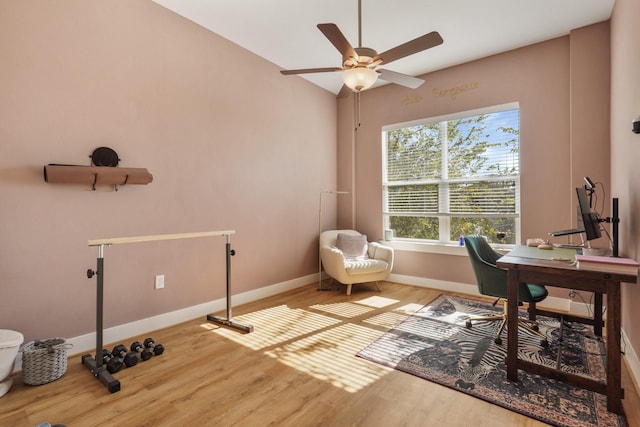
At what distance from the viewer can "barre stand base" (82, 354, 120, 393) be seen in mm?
2021

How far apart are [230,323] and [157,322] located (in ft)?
2.24

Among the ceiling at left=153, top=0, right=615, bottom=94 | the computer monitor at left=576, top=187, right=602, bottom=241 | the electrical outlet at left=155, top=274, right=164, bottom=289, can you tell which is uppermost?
the ceiling at left=153, top=0, right=615, bottom=94

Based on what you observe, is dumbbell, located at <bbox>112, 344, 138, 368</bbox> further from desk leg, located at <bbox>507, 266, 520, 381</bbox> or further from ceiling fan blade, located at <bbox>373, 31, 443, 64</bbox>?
ceiling fan blade, located at <bbox>373, 31, 443, 64</bbox>

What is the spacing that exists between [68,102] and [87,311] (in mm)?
1680

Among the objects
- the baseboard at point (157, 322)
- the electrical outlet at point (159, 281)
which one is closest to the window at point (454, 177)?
the baseboard at point (157, 322)

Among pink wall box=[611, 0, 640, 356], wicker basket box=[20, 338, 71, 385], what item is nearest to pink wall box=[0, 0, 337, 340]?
wicker basket box=[20, 338, 71, 385]

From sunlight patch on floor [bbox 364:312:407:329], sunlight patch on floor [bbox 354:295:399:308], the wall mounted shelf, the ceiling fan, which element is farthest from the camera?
sunlight patch on floor [bbox 354:295:399:308]

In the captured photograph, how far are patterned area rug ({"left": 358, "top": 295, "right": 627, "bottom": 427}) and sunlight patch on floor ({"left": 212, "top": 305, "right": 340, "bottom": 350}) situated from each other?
694mm

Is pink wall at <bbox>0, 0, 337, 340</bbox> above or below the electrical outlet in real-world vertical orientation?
above

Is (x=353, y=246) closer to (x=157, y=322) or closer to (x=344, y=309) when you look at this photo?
(x=344, y=309)

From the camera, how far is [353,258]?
4.53 m

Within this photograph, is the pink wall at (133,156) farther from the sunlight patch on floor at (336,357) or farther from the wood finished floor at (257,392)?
the sunlight patch on floor at (336,357)

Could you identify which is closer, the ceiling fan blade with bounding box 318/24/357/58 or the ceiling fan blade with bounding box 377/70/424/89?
the ceiling fan blade with bounding box 318/24/357/58

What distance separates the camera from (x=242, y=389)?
2.06m
